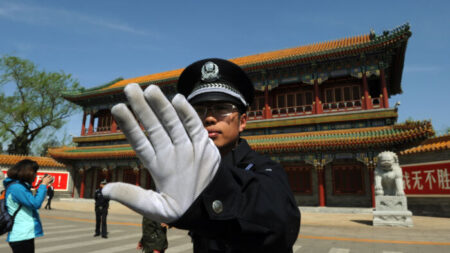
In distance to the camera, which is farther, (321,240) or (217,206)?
(321,240)

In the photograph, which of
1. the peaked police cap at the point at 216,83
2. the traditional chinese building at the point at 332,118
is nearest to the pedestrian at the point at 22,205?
the peaked police cap at the point at 216,83

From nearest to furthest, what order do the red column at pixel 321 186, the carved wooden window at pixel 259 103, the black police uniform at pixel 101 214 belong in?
the black police uniform at pixel 101 214
the red column at pixel 321 186
the carved wooden window at pixel 259 103

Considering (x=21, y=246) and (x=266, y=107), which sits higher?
(x=266, y=107)

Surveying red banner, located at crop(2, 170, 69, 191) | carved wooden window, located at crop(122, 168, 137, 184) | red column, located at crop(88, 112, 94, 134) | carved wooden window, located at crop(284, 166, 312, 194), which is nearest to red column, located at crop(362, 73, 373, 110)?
carved wooden window, located at crop(284, 166, 312, 194)

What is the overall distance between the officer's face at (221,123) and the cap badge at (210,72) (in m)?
0.13

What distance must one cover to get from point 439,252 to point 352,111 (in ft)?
26.5

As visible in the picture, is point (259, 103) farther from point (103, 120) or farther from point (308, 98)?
point (103, 120)

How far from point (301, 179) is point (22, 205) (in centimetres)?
1218

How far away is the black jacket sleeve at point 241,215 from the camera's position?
22.4 inches

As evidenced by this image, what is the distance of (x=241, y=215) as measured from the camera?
57 centimetres

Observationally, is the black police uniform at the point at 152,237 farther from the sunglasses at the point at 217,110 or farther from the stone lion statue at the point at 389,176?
the stone lion statue at the point at 389,176

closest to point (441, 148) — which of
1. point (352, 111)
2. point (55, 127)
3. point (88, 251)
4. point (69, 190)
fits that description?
point (352, 111)

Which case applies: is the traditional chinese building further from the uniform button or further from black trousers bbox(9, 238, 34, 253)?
the uniform button

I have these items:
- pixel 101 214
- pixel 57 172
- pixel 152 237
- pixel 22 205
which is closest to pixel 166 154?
pixel 22 205
